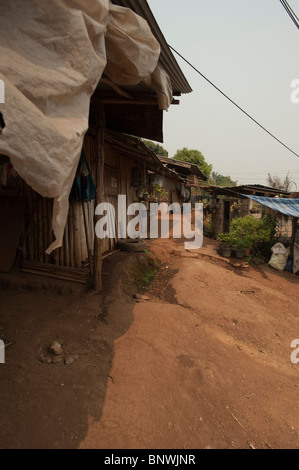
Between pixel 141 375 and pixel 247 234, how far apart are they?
29.4 ft

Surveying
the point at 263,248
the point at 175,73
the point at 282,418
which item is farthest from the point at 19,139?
the point at 263,248

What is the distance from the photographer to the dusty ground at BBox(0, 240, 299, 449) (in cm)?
229

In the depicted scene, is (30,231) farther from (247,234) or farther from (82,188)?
(247,234)

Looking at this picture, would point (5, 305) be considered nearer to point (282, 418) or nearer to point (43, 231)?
point (43, 231)

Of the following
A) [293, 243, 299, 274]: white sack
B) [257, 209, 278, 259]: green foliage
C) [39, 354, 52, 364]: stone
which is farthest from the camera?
[257, 209, 278, 259]: green foliage

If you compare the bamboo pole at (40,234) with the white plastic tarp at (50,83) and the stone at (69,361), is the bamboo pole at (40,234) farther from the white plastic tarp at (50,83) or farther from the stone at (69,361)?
the white plastic tarp at (50,83)

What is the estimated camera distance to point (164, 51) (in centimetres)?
282

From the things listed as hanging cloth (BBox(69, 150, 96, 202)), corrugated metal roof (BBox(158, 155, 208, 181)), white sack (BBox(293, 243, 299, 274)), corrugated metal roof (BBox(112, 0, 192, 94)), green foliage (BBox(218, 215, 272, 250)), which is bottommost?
white sack (BBox(293, 243, 299, 274))

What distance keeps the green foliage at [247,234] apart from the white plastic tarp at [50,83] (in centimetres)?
951

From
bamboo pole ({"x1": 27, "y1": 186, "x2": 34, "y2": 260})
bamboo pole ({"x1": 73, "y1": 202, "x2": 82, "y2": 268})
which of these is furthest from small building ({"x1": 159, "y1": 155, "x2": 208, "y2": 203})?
bamboo pole ({"x1": 27, "y1": 186, "x2": 34, "y2": 260})

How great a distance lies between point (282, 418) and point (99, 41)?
4.19 metres

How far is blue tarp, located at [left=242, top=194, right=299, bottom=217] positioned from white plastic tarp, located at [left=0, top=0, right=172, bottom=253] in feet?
30.7

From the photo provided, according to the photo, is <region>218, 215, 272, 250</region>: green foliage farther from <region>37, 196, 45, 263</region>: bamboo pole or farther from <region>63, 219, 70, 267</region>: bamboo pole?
<region>37, 196, 45, 263</region>: bamboo pole

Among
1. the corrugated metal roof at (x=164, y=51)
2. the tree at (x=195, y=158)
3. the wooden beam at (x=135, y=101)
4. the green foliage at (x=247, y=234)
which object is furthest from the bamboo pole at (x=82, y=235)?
the tree at (x=195, y=158)
